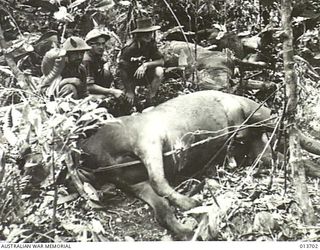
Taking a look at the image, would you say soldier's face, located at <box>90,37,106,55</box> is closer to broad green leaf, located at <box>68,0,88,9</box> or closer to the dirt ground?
broad green leaf, located at <box>68,0,88,9</box>

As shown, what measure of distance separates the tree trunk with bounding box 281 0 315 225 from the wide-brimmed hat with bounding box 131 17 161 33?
41 cm

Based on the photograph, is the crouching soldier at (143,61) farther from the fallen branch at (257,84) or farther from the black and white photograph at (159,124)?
the fallen branch at (257,84)

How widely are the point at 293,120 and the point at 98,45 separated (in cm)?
66

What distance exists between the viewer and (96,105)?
187 centimetres

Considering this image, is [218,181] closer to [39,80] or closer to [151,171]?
[151,171]

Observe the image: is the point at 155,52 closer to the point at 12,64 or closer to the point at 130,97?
the point at 130,97

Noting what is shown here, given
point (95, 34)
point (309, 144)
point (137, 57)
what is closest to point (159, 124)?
point (137, 57)

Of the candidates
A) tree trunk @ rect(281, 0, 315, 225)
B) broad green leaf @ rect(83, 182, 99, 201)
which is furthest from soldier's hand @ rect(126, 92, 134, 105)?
tree trunk @ rect(281, 0, 315, 225)

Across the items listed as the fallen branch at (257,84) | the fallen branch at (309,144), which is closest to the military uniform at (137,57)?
the fallen branch at (257,84)

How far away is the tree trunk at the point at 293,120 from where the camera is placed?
181cm

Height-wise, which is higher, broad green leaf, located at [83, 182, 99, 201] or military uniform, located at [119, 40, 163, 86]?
military uniform, located at [119, 40, 163, 86]

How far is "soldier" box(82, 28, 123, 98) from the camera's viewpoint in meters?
1.96

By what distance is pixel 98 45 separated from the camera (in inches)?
79.1

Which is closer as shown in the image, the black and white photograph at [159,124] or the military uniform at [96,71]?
the black and white photograph at [159,124]
